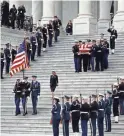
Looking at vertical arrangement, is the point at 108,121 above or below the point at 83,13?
below

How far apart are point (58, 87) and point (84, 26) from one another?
11.8 m

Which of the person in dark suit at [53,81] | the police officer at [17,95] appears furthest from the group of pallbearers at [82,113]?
the person in dark suit at [53,81]

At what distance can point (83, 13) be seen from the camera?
150 ft

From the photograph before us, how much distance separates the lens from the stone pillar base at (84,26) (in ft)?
147

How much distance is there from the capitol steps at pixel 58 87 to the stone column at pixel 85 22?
6.99 feet

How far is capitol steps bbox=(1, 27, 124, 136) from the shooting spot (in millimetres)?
29984

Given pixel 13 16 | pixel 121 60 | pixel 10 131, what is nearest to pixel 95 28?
pixel 13 16

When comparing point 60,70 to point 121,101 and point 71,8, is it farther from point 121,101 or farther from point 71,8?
point 71,8

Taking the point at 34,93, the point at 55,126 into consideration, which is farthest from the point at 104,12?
the point at 55,126

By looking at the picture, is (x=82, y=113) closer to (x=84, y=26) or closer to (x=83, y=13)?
(x=84, y=26)

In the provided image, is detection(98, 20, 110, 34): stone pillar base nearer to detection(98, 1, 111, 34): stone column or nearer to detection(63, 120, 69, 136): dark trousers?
detection(98, 1, 111, 34): stone column

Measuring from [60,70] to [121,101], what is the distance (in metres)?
8.21

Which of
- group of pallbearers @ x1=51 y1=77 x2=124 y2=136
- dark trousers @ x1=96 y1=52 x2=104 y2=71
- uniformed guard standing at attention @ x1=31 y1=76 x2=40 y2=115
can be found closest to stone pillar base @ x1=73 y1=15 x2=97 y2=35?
dark trousers @ x1=96 y1=52 x2=104 y2=71

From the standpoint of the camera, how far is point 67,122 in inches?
1066
